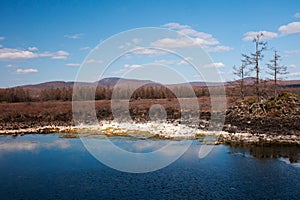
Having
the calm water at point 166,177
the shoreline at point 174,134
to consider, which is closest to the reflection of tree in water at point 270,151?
the calm water at point 166,177

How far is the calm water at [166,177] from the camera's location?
1382cm

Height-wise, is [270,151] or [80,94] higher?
[80,94]

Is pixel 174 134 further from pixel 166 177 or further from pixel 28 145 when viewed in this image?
pixel 28 145

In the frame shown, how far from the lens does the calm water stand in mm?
13820

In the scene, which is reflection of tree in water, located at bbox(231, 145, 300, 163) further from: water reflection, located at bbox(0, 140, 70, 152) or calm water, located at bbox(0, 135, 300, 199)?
water reflection, located at bbox(0, 140, 70, 152)

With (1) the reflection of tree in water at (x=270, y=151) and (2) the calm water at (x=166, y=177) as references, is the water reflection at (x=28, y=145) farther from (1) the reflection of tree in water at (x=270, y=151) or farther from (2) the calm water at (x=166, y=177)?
(1) the reflection of tree in water at (x=270, y=151)

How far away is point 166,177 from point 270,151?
9.24 metres

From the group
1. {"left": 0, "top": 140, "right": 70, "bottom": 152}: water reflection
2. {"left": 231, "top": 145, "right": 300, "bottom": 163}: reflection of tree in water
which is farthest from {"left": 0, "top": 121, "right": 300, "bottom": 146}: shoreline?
{"left": 0, "top": 140, "right": 70, "bottom": 152}: water reflection

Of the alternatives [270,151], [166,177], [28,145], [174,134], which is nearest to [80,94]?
[28,145]

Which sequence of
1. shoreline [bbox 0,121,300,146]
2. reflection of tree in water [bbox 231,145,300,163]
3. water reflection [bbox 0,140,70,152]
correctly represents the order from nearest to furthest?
reflection of tree in water [bbox 231,145,300,163] → shoreline [bbox 0,121,300,146] → water reflection [bbox 0,140,70,152]

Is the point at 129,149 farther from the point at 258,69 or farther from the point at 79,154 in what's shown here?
the point at 258,69

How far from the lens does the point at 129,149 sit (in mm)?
23578

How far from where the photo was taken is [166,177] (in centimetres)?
1619

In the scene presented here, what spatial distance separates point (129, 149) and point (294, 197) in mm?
13251
